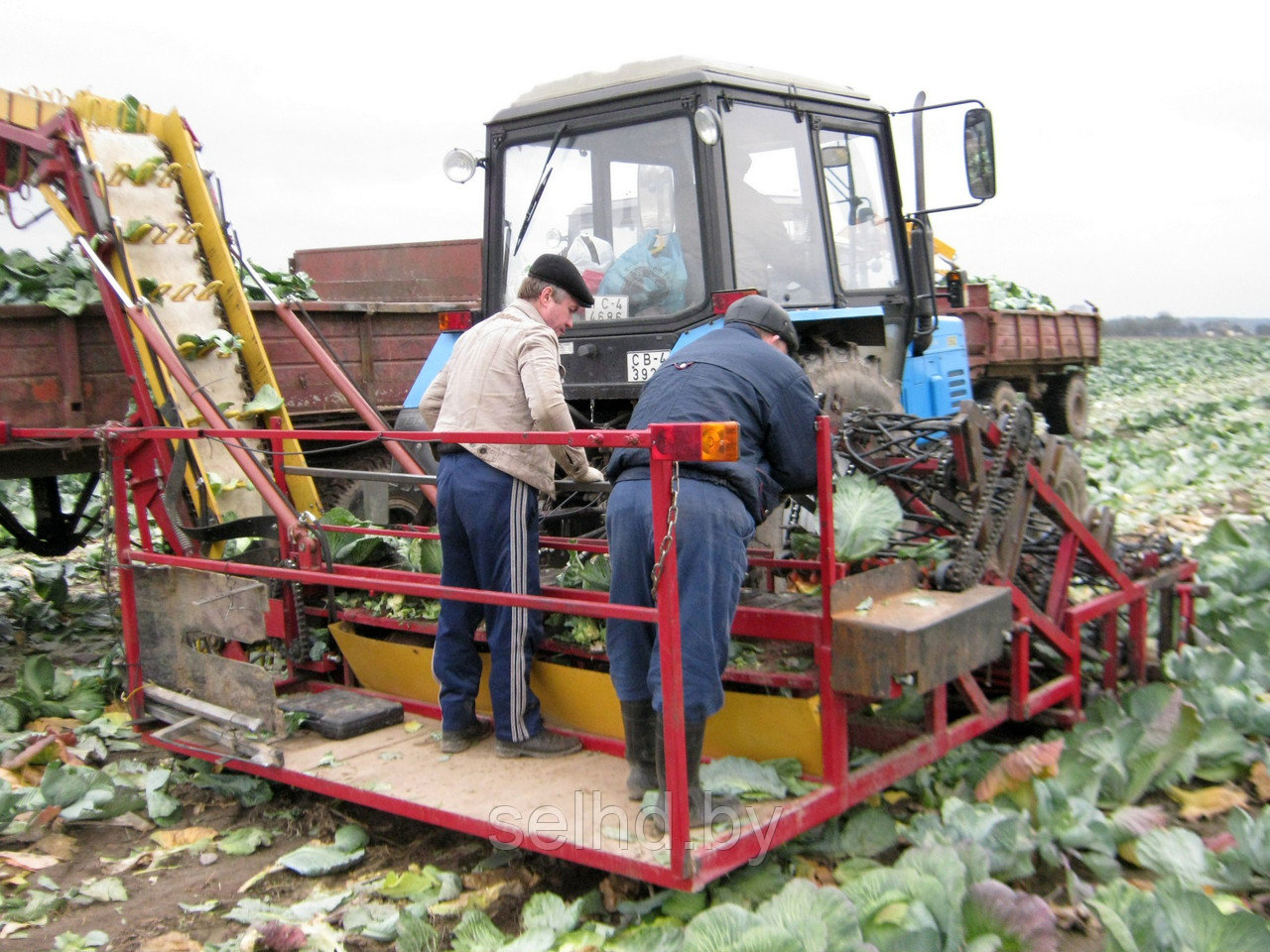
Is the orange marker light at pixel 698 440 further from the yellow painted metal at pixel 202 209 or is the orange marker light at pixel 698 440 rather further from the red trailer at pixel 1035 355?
the red trailer at pixel 1035 355

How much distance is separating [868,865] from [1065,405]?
35.9 feet

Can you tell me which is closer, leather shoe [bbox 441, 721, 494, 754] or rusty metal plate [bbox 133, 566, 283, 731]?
leather shoe [bbox 441, 721, 494, 754]

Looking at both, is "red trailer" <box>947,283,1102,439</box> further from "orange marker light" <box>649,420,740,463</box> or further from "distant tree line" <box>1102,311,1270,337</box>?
"distant tree line" <box>1102,311,1270,337</box>

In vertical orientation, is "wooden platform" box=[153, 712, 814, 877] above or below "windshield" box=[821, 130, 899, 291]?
below

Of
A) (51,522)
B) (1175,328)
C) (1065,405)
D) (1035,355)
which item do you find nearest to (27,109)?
(51,522)

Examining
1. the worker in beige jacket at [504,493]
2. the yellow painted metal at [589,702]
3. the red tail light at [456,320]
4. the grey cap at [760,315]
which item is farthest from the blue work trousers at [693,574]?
the red tail light at [456,320]

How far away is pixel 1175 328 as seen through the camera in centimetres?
6588

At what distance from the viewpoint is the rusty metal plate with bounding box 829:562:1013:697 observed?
3.29 meters

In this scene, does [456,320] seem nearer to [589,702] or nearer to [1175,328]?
[589,702]

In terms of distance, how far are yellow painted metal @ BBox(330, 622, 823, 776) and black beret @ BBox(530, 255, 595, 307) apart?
1346mm

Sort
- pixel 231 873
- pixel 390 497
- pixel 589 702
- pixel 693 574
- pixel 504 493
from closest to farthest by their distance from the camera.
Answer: pixel 693 574
pixel 231 873
pixel 504 493
pixel 589 702
pixel 390 497

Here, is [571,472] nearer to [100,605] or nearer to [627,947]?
[627,947]

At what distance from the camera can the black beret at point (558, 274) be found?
4.00m

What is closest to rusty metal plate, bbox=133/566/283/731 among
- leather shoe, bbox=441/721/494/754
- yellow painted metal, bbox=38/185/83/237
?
leather shoe, bbox=441/721/494/754
